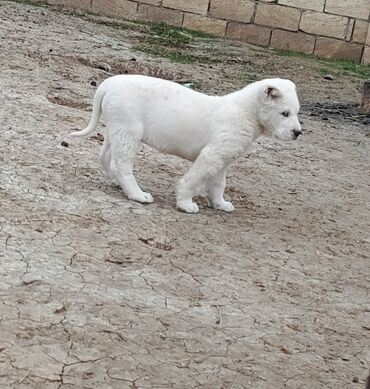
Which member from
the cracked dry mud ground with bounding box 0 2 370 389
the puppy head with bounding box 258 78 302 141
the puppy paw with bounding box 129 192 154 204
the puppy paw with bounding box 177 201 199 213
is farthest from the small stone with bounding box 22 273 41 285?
the puppy head with bounding box 258 78 302 141

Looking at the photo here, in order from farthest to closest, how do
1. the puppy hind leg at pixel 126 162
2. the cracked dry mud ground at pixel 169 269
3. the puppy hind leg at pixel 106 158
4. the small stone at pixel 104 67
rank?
the small stone at pixel 104 67 → the puppy hind leg at pixel 106 158 → the puppy hind leg at pixel 126 162 → the cracked dry mud ground at pixel 169 269

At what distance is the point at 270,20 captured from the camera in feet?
43.7

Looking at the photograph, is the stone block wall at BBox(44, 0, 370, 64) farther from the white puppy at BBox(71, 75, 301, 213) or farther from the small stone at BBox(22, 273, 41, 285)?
the small stone at BBox(22, 273, 41, 285)

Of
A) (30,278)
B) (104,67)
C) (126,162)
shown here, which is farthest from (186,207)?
(104,67)

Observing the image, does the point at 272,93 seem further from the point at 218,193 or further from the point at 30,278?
the point at 30,278

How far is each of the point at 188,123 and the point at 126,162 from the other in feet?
1.45

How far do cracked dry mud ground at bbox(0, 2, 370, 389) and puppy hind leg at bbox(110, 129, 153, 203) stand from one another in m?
0.09

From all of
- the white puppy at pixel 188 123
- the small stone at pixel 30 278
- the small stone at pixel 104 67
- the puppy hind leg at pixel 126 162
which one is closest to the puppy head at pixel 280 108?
the white puppy at pixel 188 123

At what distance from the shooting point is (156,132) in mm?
5398

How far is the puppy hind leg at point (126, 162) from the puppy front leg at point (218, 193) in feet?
1.39

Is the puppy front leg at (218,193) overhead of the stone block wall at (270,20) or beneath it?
beneath

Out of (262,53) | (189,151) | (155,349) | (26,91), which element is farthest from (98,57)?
(155,349)

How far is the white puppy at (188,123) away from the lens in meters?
5.34

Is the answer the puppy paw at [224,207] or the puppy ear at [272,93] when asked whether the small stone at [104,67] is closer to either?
the puppy paw at [224,207]
